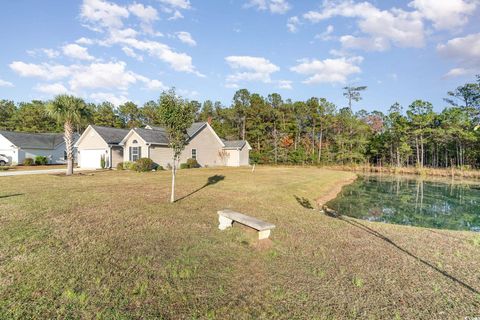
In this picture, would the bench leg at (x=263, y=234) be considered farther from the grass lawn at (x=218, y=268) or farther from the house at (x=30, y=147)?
the house at (x=30, y=147)

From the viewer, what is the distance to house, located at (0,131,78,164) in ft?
104

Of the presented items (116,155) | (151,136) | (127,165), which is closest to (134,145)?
(151,136)

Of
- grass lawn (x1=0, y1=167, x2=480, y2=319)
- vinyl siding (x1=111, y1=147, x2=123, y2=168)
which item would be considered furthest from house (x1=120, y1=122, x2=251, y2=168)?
grass lawn (x1=0, y1=167, x2=480, y2=319)

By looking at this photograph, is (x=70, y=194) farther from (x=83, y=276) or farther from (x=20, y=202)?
(x=83, y=276)

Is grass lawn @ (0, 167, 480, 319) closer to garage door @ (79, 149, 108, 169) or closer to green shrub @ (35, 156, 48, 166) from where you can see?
garage door @ (79, 149, 108, 169)

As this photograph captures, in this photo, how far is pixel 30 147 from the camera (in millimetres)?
32719

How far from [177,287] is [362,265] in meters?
3.59

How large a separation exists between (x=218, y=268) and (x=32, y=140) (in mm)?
39592

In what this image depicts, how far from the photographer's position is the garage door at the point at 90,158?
27984 mm

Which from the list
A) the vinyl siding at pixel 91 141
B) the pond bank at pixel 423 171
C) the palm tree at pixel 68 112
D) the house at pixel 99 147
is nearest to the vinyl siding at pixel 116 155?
the house at pixel 99 147

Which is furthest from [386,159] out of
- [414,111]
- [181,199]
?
[181,199]

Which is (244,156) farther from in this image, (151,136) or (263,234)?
(263,234)

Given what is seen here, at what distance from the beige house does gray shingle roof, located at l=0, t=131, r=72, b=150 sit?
8.47m

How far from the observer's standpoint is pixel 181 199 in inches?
431
